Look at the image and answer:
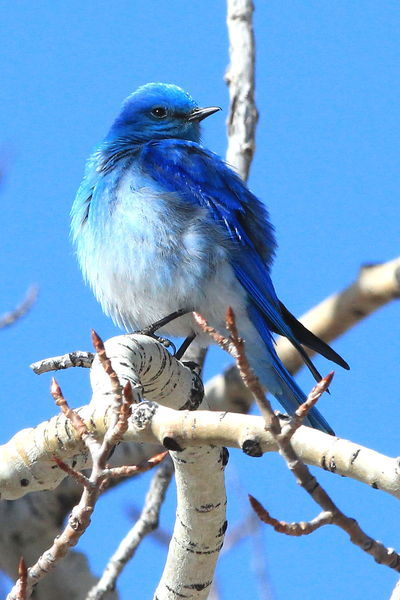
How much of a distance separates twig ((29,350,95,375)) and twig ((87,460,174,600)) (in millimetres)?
1748

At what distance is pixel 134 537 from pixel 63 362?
189cm

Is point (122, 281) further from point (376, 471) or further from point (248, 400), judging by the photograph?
point (376, 471)

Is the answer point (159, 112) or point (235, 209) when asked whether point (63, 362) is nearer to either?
point (235, 209)

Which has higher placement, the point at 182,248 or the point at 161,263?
the point at 182,248

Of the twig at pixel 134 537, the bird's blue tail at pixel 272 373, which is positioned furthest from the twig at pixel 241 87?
A: the twig at pixel 134 537

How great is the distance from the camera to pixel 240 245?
20.8 ft

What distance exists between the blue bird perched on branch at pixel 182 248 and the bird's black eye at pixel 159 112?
0.41 meters

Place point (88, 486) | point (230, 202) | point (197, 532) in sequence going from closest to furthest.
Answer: point (88, 486) → point (197, 532) → point (230, 202)

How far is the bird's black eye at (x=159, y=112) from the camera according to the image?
7.19 metres

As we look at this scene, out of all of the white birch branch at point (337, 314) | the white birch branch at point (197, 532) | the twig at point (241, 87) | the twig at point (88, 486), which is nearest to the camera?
the twig at point (88, 486)

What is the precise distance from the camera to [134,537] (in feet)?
19.3

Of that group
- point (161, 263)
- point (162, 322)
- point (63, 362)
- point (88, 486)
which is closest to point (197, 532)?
point (63, 362)

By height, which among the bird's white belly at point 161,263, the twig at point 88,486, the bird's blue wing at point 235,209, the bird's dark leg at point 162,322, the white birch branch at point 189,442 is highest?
Answer: the bird's blue wing at point 235,209

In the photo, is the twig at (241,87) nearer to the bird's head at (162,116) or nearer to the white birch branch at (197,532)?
the bird's head at (162,116)
